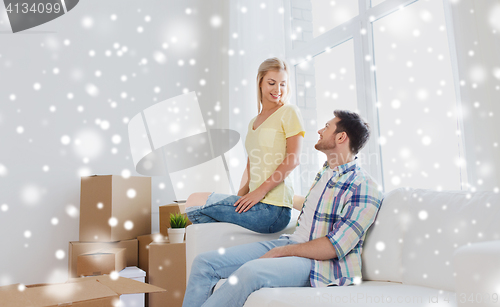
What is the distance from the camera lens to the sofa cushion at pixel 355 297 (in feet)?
3.14

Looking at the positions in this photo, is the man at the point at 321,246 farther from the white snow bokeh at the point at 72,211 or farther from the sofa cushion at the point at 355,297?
the white snow bokeh at the point at 72,211

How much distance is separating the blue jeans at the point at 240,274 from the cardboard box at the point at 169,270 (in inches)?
27.7

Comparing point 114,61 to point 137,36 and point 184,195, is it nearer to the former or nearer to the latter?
point 137,36

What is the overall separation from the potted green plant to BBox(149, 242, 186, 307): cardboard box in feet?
0.18

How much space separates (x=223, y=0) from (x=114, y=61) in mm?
1081

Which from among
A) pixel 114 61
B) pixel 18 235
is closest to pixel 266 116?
pixel 114 61

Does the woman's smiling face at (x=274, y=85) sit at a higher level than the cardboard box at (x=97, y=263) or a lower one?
higher

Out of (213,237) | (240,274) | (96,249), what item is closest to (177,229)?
(96,249)

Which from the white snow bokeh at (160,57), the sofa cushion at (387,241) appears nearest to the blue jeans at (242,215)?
the sofa cushion at (387,241)

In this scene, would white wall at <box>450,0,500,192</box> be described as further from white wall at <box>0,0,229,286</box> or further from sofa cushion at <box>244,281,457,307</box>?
white wall at <box>0,0,229,286</box>

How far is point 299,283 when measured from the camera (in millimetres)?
1214

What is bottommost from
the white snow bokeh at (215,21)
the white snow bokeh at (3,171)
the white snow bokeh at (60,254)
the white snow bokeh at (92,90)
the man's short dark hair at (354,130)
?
the white snow bokeh at (60,254)

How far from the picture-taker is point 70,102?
2551 millimetres

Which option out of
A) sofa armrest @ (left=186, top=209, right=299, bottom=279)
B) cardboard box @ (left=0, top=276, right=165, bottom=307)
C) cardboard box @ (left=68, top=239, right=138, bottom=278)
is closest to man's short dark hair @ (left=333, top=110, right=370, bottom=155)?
sofa armrest @ (left=186, top=209, right=299, bottom=279)
